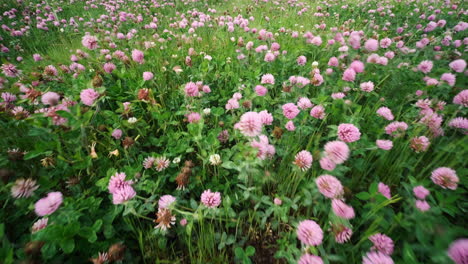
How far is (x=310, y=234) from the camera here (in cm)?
94

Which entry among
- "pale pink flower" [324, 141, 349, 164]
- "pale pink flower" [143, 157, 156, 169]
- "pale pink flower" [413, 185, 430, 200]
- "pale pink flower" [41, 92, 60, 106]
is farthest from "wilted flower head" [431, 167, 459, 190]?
"pale pink flower" [41, 92, 60, 106]

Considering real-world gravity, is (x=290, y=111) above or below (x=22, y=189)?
above

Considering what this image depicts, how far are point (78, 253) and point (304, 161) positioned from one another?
135 cm

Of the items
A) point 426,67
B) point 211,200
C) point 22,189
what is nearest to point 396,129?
point 426,67

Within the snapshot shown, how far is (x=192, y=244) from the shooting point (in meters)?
1.16

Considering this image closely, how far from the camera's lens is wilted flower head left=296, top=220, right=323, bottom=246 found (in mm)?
918

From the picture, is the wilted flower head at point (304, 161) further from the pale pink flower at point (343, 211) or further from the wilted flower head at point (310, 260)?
the wilted flower head at point (310, 260)

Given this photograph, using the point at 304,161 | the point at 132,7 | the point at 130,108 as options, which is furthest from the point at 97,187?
the point at 132,7

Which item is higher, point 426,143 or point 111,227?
point 426,143

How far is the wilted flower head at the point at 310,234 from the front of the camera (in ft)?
3.01

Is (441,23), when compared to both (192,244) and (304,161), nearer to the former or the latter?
(304,161)

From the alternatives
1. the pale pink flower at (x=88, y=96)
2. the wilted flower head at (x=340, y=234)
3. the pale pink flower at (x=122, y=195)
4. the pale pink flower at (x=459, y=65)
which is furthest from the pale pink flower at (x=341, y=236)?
the pale pink flower at (x=459, y=65)

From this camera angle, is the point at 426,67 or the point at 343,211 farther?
the point at 426,67

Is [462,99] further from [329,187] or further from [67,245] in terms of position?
[67,245]
